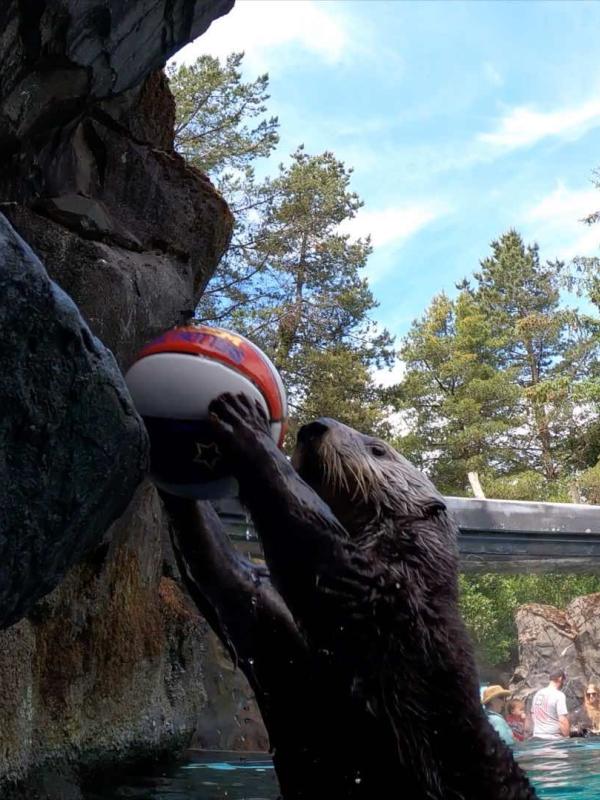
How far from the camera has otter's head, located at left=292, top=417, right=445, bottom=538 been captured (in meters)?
3.08

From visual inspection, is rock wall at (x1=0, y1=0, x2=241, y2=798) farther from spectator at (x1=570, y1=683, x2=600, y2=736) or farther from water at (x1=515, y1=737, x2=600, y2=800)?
spectator at (x1=570, y1=683, x2=600, y2=736)

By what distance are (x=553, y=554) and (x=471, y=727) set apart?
968 cm

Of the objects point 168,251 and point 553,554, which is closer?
point 168,251

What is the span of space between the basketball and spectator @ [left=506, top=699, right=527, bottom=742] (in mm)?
11117

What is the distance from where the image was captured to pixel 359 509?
3117 millimetres

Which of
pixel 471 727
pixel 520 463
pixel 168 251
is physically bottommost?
pixel 471 727

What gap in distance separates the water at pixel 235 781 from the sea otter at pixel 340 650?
6.35 feet

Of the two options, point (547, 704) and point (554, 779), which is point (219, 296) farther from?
point (554, 779)

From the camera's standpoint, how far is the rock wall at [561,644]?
20391mm

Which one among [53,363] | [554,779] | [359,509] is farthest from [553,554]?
[53,363]

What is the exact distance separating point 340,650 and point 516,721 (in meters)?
13.1

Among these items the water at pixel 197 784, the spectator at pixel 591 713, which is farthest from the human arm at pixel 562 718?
the water at pixel 197 784

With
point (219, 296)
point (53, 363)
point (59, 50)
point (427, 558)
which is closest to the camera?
point (53, 363)

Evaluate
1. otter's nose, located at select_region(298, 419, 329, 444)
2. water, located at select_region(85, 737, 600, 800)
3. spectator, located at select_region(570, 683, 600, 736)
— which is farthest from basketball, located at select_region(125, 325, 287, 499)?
spectator, located at select_region(570, 683, 600, 736)
